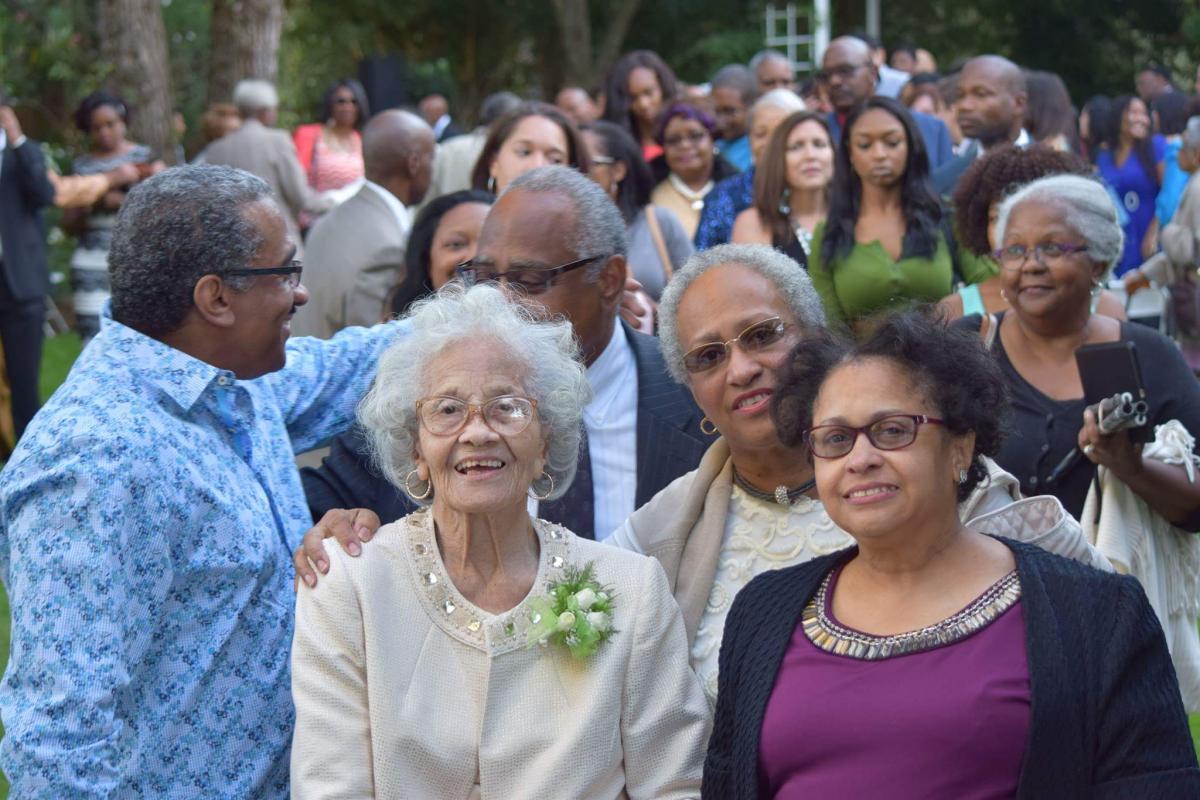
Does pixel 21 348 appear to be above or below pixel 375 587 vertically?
below

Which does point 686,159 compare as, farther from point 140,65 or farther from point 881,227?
point 140,65

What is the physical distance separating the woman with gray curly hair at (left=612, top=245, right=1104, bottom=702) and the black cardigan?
54 centimetres

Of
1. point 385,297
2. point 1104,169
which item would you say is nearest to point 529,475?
point 385,297

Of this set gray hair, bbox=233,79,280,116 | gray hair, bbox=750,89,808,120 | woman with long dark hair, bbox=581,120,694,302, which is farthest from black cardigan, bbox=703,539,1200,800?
gray hair, bbox=233,79,280,116

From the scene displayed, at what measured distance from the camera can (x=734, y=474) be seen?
4016 millimetres

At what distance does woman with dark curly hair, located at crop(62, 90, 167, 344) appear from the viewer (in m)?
12.0

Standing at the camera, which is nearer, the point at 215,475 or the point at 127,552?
the point at 127,552

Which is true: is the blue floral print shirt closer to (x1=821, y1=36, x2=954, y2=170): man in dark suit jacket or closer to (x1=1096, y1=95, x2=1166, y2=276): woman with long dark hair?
(x1=821, y1=36, x2=954, y2=170): man in dark suit jacket

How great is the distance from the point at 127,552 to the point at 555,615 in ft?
2.84

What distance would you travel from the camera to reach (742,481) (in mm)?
3984

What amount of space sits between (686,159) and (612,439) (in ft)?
17.3

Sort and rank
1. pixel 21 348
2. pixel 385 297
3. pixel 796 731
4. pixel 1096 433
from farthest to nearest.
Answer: pixel 21 348 → pixel 385 297 → pixel 1096 433 → pixel 796 731

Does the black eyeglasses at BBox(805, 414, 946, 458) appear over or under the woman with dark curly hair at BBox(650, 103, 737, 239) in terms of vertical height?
over

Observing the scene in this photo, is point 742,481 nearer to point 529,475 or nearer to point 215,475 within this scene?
point 529,475
